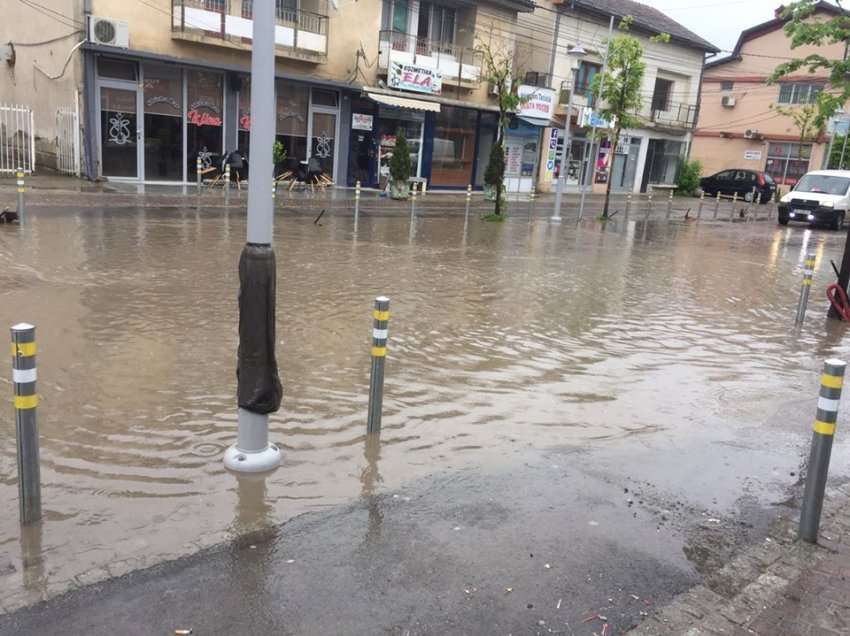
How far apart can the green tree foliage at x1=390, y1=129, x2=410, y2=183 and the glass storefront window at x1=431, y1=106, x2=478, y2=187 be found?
18.3 feet

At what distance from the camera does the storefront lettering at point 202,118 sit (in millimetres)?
22161

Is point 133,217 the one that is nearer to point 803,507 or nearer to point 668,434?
point 668,434

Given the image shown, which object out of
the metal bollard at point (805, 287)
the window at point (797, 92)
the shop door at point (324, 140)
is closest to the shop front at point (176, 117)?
the shop door at point (324, 140)

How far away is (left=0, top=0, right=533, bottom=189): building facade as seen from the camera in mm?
20375

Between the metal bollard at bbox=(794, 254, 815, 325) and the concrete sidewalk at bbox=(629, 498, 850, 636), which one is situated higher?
the metal bollard at bbox=(794, 254, 815, 325)

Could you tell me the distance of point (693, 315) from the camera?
1064 centimetres

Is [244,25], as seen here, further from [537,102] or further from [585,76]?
[585,76]

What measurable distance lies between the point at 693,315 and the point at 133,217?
11.2 metres

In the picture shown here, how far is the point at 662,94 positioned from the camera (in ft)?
130

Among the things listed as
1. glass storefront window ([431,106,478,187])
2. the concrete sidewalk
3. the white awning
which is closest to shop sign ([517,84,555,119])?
glass storefront window ([431,106,478,187])

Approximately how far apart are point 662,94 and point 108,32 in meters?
29.0

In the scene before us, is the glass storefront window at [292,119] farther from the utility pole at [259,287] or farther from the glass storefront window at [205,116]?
the utility pole at [259,287]

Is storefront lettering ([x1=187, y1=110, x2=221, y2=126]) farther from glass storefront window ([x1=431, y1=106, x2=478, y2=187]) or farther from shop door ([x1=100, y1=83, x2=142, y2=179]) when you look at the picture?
glass storefront window ([x1=431, y1=106, x2=478, y2=187])

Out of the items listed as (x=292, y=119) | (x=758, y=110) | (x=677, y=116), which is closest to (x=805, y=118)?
(x=677, y=116)
